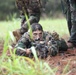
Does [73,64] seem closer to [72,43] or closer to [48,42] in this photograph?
[48,42]

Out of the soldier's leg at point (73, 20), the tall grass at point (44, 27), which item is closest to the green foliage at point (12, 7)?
the tall grass at point (44, 27)

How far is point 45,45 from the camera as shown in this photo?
269 inches

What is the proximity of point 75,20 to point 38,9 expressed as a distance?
101cm

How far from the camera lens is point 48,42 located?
6930 mm

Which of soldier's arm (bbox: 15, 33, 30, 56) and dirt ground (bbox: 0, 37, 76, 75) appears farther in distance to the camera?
soldier's arm (bbox: 15, 33, 30, 56)

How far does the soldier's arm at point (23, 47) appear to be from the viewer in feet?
21.8

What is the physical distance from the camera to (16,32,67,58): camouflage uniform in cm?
665

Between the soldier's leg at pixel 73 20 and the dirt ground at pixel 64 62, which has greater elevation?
the soldier's leg at pixel 73 20

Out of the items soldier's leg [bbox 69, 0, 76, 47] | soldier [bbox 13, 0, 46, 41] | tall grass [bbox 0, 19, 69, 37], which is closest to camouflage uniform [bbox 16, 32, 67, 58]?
soldier's leg [bbox 69, 0, 76, 47]

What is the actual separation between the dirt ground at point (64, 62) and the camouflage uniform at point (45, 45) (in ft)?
0.42

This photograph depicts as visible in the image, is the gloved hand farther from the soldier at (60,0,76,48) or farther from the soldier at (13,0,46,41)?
the soldier at (13,0,46,41)

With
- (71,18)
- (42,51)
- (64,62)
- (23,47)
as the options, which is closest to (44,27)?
(71,18)

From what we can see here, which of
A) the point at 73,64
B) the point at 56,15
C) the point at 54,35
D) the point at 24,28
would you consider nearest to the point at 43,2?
the point at 24,28

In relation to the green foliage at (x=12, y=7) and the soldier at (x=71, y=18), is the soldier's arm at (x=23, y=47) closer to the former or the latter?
the soldier at (x=71, y=18)
